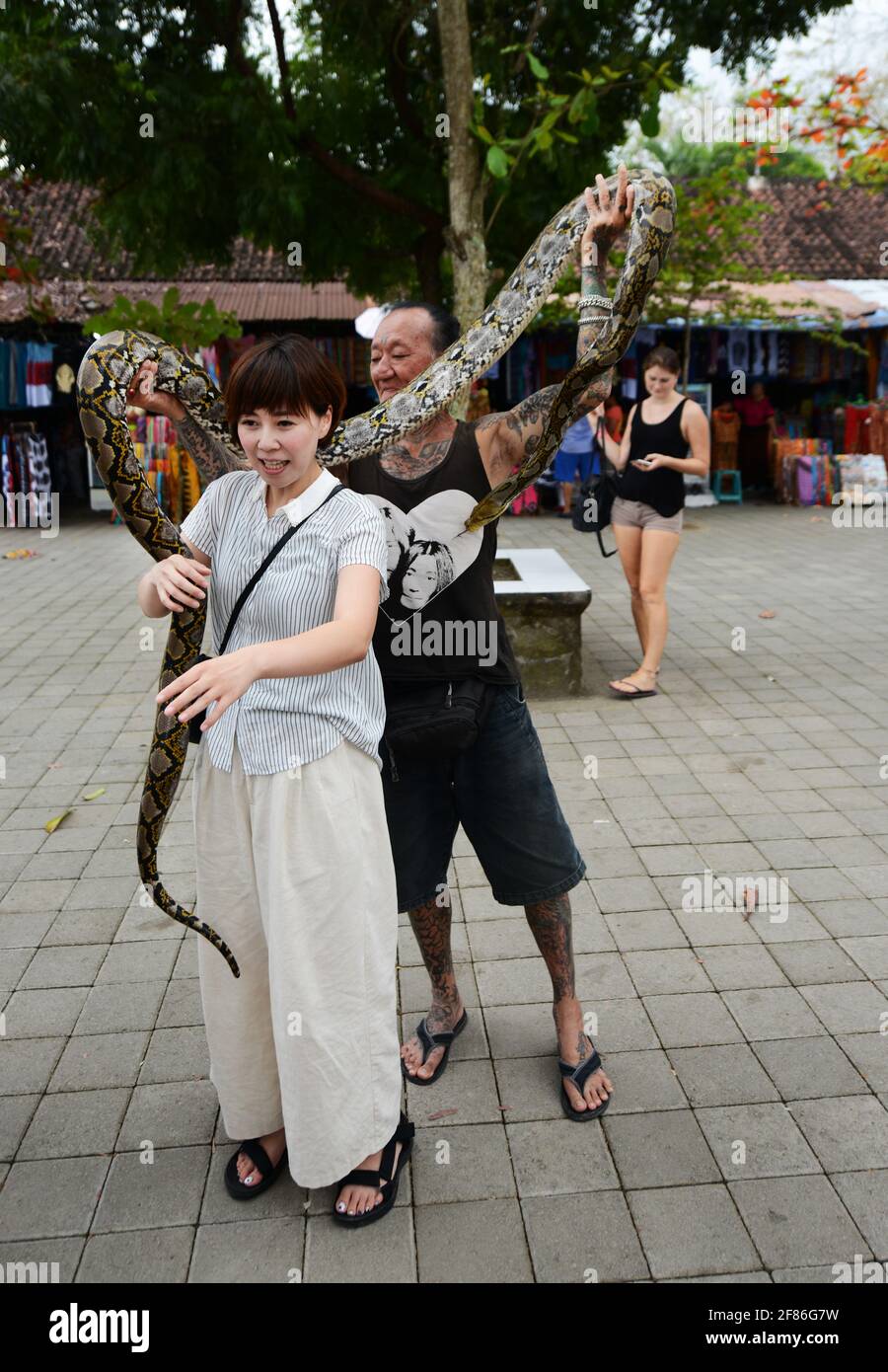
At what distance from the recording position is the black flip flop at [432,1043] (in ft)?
10.4

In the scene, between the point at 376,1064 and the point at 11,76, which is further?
the point at 11,76

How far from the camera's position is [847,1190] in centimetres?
265

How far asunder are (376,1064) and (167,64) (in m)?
9.93

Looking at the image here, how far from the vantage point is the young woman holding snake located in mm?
2283

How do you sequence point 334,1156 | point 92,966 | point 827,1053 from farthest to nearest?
point 92,966 < point 827,1053 < point 334,1156

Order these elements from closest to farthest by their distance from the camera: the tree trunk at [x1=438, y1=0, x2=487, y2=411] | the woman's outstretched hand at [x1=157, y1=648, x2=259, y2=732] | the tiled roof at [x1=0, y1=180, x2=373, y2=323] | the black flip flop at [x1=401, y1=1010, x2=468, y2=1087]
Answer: the woman's outstretched hand at [x1=157, y1=648, x2=259, y2=732] → the black flip flop at [x1=401, y1=1010, x2=468, y2=1087] → the tree trunk at [x1=438, y1=0, x2=487, y2=411] → the tiled roof at [x1=0, y1=180, x2=373, y2=323]

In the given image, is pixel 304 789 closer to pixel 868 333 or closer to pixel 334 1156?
pixel 334 1156

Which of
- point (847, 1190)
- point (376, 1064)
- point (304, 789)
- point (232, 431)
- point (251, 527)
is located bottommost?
point (847, 1190)

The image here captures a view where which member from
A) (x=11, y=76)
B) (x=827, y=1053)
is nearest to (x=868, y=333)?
(x=11, y=76)

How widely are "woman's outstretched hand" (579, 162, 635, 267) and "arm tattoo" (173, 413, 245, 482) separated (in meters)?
1.13

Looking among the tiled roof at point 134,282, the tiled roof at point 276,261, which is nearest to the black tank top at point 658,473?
the tiled roof at point 276,261

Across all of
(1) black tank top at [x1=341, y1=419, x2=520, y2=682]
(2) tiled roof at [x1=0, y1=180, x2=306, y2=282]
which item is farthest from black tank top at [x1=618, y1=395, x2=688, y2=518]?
(2) tiled roof at [x1=0, y1=180, x2=306, y2=282]

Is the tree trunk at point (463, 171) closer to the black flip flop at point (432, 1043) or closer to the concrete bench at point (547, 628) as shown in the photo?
the concrete bench at point (547, 628)

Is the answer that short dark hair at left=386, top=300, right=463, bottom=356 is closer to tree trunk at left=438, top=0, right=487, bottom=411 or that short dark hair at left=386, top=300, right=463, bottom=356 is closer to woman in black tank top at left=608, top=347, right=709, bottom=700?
woman in black tank top at left=608, top=347, right=709, bottom=700
